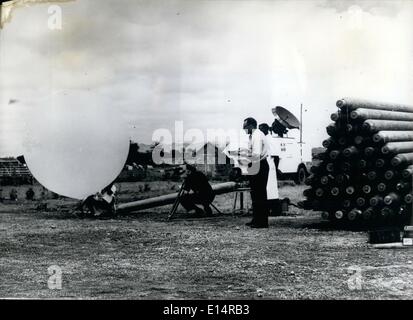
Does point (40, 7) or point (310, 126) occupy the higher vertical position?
point (40, 7)

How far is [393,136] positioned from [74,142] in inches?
176

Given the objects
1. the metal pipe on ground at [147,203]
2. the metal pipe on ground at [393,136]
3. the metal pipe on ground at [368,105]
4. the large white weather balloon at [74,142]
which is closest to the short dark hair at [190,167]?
the metal pipe on ground at [147,203]

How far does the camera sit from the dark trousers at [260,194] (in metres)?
8.07

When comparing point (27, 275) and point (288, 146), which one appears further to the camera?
point (288, 146)

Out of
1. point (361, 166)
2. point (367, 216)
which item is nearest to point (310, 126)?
point (361, 166)

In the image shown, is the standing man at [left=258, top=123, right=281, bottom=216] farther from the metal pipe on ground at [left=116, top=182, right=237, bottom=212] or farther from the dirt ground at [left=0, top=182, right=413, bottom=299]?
the metal pipe on ground at [left=116, top=182, right=237, bottom=212]

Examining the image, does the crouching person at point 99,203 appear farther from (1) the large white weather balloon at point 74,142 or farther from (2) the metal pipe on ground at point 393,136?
(2) the metal pipe on ground at point 393,136

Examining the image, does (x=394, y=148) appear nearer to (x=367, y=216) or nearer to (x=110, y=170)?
(x=367, y=216)

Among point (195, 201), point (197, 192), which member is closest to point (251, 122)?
point (197, 192)

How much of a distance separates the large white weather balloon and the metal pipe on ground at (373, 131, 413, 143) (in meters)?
3.53

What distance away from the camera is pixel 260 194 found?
817 cm

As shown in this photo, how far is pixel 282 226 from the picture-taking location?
8.23 metres
